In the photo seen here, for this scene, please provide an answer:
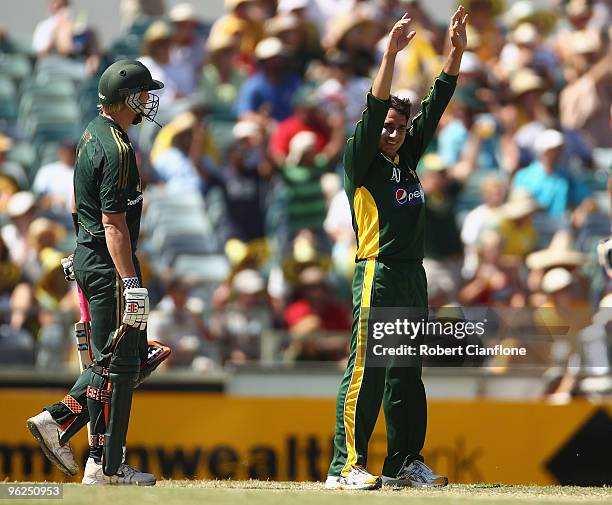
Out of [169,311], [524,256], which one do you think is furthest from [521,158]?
[169,311]

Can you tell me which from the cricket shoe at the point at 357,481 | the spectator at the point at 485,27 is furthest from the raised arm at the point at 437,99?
the spectator at the point at 485,27

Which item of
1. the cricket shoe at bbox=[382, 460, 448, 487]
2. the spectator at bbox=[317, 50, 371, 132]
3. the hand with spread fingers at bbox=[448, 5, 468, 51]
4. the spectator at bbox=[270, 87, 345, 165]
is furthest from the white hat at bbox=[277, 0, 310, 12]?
the cricket shoe at bbox=[382, 460, 448, 487]

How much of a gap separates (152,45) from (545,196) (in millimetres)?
4469

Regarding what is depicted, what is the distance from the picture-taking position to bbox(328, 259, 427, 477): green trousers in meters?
8.20

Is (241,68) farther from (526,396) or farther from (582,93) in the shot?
(526,396)

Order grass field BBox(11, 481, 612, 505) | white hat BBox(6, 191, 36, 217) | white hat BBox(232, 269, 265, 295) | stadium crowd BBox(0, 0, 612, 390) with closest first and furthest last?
grass field BBox(11, 481, 612, 505) < stadium crowd BBox(0, 0, 612, 390) < white hat BBox(232, 269, 265, 295) < white hat BBox(6, 191, 36, 217)

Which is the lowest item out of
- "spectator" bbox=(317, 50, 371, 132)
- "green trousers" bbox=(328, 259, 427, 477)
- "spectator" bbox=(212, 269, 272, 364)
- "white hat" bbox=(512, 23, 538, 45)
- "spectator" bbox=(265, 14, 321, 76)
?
"green trousers" bbox=(328, 259, 427, 477)

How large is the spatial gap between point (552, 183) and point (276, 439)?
4.72 metres

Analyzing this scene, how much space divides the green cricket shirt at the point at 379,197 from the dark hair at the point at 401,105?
0.22 m

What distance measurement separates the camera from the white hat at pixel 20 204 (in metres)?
14.4

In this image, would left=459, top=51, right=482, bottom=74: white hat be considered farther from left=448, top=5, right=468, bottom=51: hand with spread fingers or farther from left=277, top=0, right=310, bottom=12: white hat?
left=448, top=5, right=468, bottom=51: hand with spread fingers

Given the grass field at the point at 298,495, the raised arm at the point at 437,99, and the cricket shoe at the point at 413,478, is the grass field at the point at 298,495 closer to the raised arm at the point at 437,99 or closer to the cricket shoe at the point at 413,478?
the cricket shoe at the point at 413,478

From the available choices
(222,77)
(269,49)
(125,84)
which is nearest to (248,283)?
(269,49)

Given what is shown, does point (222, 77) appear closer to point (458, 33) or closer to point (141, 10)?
point (141, 10)
